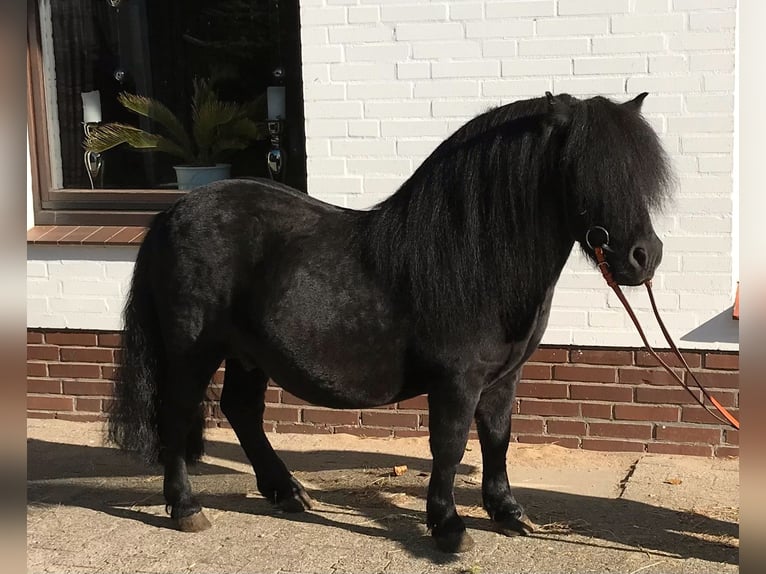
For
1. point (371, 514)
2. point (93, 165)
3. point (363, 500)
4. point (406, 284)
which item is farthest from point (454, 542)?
point (93, 165)

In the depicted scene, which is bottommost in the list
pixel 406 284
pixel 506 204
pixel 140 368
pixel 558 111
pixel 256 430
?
pixel 256 430

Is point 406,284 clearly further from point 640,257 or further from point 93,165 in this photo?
point 93,165

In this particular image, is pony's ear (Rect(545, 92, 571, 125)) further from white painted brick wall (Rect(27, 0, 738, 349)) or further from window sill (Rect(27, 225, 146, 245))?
window sill (Rect(27, 225, 146, 245))

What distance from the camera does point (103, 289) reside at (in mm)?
5418

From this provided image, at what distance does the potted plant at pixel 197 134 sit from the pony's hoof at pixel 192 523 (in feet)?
7.82

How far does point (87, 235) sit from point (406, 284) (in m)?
2.70

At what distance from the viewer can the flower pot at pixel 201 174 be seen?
5672 millimetres

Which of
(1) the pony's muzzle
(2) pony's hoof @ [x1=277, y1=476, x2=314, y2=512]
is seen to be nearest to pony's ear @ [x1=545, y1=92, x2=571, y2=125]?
(1) the pony's muzzle

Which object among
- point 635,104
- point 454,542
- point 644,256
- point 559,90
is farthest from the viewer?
point 559,90

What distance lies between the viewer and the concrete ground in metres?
3.66

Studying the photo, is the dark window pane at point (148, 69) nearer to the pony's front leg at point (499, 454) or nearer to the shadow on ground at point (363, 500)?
the shadow on ground at point (363, 500)

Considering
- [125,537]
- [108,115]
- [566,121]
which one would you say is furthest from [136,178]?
[566,121]

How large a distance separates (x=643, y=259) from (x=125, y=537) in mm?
A: 2551

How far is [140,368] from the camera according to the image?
3.95 m
